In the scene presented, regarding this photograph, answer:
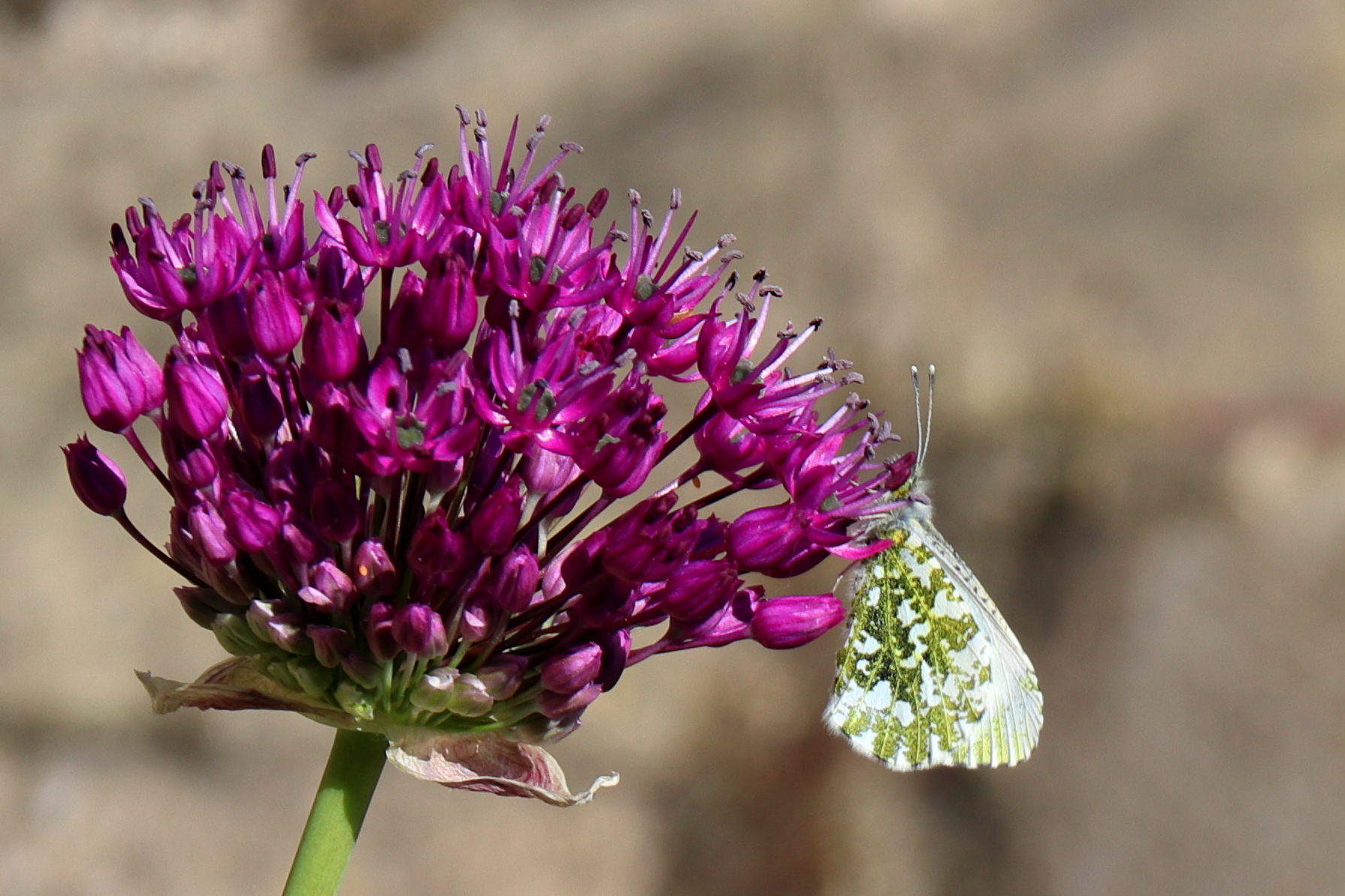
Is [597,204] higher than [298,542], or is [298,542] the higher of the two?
[597,204]

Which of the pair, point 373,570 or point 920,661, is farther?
point 920,661

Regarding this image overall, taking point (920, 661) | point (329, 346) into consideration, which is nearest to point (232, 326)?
point (329, 346)

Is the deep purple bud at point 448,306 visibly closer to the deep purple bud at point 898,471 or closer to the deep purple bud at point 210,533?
the deep purple bud at point 210,533

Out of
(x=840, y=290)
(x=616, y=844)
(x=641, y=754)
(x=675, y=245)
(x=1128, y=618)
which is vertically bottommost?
(x=616, y=844)

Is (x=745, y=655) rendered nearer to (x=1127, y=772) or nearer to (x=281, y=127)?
(x=1127, y=772)

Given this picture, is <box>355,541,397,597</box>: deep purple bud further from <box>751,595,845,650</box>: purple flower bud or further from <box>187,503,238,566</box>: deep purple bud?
<box>751,595,845,650</box>: purple flower bud

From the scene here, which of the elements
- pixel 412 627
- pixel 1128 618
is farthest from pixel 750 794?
pixel 412 627

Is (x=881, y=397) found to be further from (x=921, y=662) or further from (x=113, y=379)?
(x=113, y=379)
